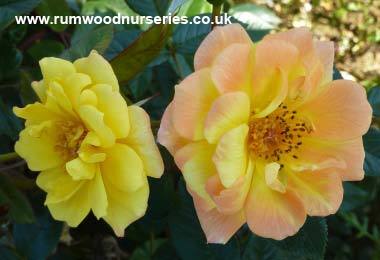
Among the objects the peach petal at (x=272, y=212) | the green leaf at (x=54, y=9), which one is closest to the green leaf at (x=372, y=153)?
the peach petal at (x=272, y=212)

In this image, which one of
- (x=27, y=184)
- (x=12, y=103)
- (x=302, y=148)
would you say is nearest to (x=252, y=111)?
(x=302, y=148)

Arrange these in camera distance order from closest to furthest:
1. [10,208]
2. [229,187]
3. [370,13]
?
[229,187], [10,208], [370,13]

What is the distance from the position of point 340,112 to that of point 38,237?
0.59 meters

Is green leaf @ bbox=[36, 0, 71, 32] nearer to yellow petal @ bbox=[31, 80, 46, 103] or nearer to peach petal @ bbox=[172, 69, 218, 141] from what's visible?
yellow petal @ bbox=[31, 80, 46, 103]

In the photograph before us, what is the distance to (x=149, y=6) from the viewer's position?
2.92 feet

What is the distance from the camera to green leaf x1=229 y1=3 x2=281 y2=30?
1251mm

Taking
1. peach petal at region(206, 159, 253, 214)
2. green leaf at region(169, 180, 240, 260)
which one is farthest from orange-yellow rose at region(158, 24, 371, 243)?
green leaf at region(169, 180, 240, 260)

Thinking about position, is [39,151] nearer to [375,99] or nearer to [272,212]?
[272,212]

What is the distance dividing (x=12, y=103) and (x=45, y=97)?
1.36ft

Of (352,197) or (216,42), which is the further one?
(352,197)

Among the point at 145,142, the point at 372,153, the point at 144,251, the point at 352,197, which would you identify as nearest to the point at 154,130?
the point at 145,142

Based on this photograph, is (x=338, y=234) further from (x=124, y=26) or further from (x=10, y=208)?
(x=10, y=208)

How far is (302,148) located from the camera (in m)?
0.69

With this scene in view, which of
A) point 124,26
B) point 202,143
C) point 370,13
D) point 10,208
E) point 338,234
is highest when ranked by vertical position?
point 202,143
